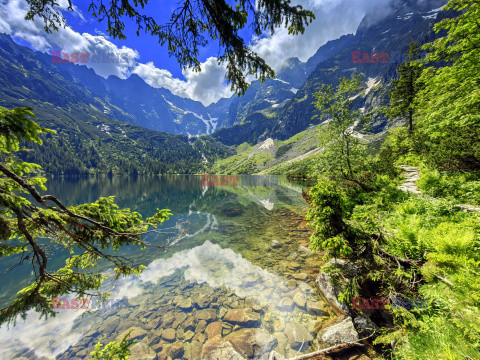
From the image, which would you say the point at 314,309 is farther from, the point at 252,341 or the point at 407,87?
the point at 407,87

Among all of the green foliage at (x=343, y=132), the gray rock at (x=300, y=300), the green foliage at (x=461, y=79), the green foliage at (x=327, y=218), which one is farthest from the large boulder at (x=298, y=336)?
the green foliage at (x=461, y=79)

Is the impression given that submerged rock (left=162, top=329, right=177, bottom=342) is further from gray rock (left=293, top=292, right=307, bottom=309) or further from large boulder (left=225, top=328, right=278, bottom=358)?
gray rock (left=293, top=292, right=307, bottom=309)

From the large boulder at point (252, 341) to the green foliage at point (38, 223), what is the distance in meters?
5.92

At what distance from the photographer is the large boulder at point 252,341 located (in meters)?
6.98

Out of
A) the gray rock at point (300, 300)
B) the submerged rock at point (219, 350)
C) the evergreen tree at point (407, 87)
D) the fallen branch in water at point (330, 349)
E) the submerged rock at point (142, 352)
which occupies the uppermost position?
the evergreen tree at point (407, 87)

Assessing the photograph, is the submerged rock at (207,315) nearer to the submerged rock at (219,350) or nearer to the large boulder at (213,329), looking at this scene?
the large boulder at (213,329)

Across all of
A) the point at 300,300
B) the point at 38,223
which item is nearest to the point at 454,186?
the point at 300,300

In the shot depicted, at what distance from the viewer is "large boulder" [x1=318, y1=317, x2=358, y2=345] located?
237 inches

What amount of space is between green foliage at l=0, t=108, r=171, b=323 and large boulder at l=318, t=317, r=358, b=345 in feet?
23.5

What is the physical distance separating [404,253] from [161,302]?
12.0 meters

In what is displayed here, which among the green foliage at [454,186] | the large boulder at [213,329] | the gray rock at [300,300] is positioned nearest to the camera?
the large boulder at [213,329]

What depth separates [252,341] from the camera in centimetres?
739

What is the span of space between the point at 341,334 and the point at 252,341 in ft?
11.5

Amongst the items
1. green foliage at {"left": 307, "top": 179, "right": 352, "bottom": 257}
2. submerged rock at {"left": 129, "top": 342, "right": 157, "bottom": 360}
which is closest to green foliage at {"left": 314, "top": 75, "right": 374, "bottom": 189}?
green foliage at {"left": 307, "top": 179, "right": 352, "bottom": 257}
